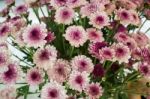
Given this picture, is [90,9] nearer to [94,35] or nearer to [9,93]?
[94,35]

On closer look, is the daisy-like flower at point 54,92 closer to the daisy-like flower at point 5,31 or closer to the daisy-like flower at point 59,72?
the daisy-like flower at point 59,72

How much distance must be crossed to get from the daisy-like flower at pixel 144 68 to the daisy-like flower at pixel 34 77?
0.17 metres

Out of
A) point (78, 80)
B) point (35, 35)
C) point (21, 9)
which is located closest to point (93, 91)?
point (78, 80)

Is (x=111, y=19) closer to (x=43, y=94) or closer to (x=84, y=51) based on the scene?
(x=84, y=51)

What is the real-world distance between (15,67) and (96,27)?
0.52 ft

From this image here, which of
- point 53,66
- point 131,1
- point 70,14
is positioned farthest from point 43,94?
point 131,1

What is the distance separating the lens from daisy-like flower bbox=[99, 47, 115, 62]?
1.99 feet

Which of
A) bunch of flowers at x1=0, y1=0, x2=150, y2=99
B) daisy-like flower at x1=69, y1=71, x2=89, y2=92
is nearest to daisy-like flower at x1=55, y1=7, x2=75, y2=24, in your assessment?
bunch of flowers at x1=0, y1=0, x2=150, y2=99

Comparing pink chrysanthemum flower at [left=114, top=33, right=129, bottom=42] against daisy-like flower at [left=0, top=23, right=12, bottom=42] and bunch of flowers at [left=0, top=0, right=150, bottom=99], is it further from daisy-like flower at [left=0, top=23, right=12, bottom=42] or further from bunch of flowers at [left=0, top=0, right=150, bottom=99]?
daisy-like flower at [left=0, top=23, right=12, bottom=42]

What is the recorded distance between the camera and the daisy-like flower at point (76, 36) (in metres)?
0.63

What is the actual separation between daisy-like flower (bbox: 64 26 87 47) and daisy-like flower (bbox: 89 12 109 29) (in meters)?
0.03

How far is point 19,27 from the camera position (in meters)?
0.68

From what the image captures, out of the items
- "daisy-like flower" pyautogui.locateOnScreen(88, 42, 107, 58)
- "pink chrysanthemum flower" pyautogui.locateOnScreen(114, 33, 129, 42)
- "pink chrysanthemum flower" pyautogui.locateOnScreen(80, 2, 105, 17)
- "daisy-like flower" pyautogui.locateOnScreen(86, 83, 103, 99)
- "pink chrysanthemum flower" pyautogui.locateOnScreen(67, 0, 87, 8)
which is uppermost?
"pink chrysanthemum flower" pyautogui.locateOnScreen(67, 0, 87, 8)

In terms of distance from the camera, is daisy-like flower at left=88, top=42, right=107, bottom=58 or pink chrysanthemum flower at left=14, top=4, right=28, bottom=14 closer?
daisy-like flower at left=88, top=42, right=107, bottom=58
